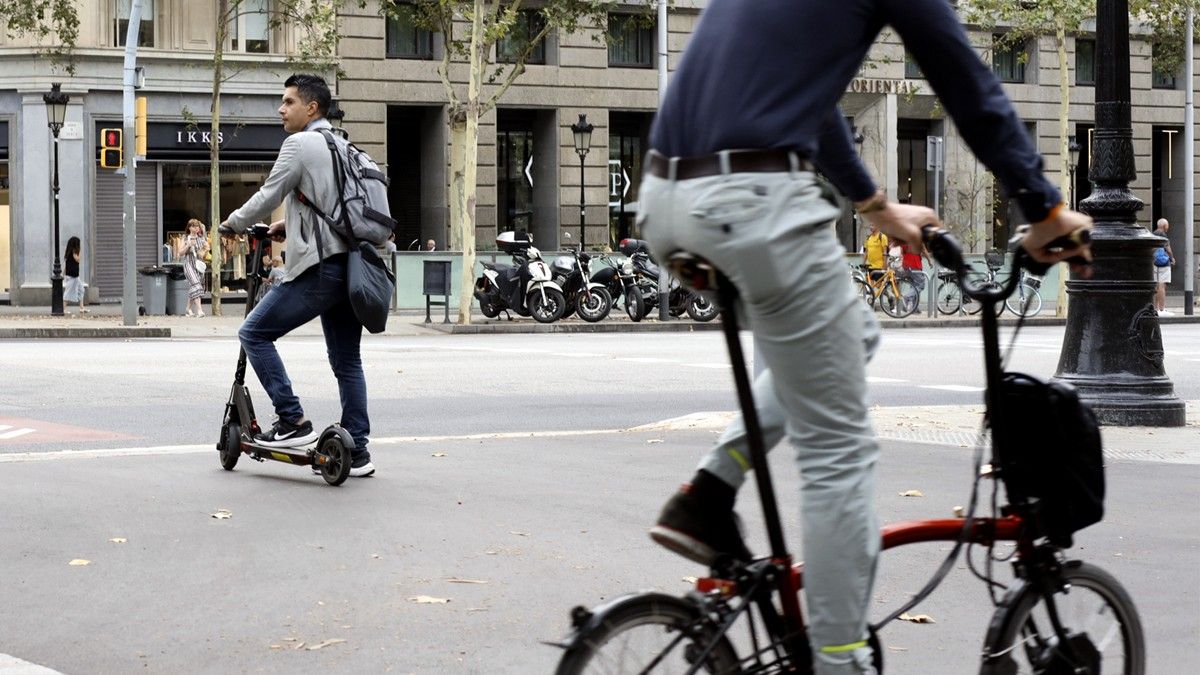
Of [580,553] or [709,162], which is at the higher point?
[709,162]

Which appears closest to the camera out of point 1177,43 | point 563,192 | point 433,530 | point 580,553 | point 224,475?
point 580,553

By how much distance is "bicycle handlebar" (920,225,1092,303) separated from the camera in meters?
3.42

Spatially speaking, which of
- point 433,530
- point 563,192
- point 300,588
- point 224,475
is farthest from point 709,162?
point 563,192

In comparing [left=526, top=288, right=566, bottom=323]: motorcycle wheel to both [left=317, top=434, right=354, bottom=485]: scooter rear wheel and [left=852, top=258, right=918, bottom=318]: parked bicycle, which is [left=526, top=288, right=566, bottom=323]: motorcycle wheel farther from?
[left=317, top=434, right=354, bottom=485]: scooter rear wheel

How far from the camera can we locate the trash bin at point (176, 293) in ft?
104

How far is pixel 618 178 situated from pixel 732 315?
38783mm

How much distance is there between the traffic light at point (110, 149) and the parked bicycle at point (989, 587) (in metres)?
25.6

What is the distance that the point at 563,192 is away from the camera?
4038 centimetres

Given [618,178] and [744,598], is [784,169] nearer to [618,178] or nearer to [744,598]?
[744,598]

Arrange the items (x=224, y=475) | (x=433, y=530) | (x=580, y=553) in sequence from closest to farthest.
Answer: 1. (x=580, y=553)
2. (x=433, y=530)
3. (x=224, y=475)

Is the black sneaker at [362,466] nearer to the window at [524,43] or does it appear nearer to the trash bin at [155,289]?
the trash bin at [155,289]

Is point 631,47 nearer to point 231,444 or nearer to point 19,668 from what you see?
point 231,444

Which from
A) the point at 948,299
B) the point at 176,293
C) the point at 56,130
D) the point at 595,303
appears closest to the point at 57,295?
the point at 176,293

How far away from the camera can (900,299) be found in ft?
108
